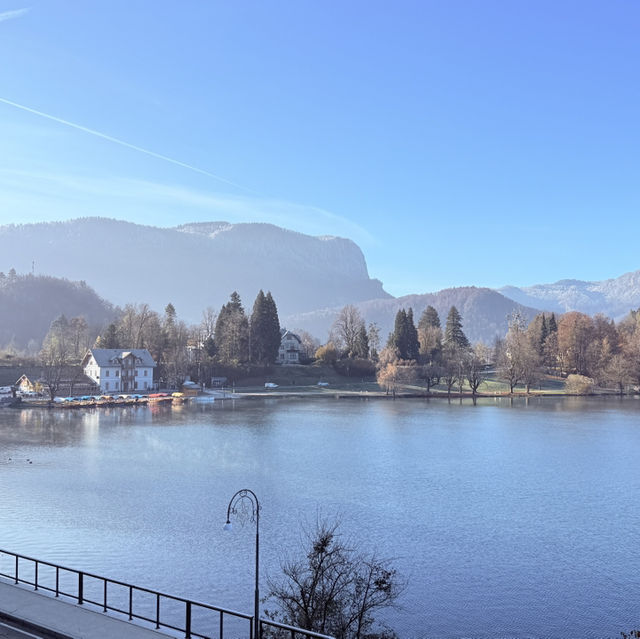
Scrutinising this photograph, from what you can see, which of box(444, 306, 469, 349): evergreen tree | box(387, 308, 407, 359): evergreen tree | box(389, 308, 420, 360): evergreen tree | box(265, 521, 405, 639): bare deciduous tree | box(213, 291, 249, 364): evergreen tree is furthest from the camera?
box(444, 306, 469, 349): evergreen tree

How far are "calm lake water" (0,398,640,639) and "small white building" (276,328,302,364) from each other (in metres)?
72.7

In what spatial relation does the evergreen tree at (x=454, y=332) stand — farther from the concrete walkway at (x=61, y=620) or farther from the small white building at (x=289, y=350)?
the concrete walkway at (x=61, y=620)

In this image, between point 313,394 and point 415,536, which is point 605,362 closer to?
point 313,394

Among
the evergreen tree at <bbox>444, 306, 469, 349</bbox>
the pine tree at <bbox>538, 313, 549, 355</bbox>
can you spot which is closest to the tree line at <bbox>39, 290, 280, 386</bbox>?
the evergreen tree at <bbox>444, 306, 469, 349</bbox>

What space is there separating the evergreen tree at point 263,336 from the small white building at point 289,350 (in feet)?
40.9

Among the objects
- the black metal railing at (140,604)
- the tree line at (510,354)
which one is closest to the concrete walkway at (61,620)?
the black metal railing at (140,604)

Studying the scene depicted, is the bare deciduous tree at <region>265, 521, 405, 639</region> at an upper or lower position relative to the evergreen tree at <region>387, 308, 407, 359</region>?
lower

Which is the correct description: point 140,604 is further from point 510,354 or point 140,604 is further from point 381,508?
point 510,354

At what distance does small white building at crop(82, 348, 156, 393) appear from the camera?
123 metres

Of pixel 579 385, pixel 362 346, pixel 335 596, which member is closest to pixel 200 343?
pixel 362 346

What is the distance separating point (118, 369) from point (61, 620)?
109m

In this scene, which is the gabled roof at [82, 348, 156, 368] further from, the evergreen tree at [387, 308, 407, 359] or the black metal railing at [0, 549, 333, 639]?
the black metal railing at [0, 549, 333, 639]

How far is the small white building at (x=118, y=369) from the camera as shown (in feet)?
402

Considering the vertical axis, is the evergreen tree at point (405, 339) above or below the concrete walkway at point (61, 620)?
above
